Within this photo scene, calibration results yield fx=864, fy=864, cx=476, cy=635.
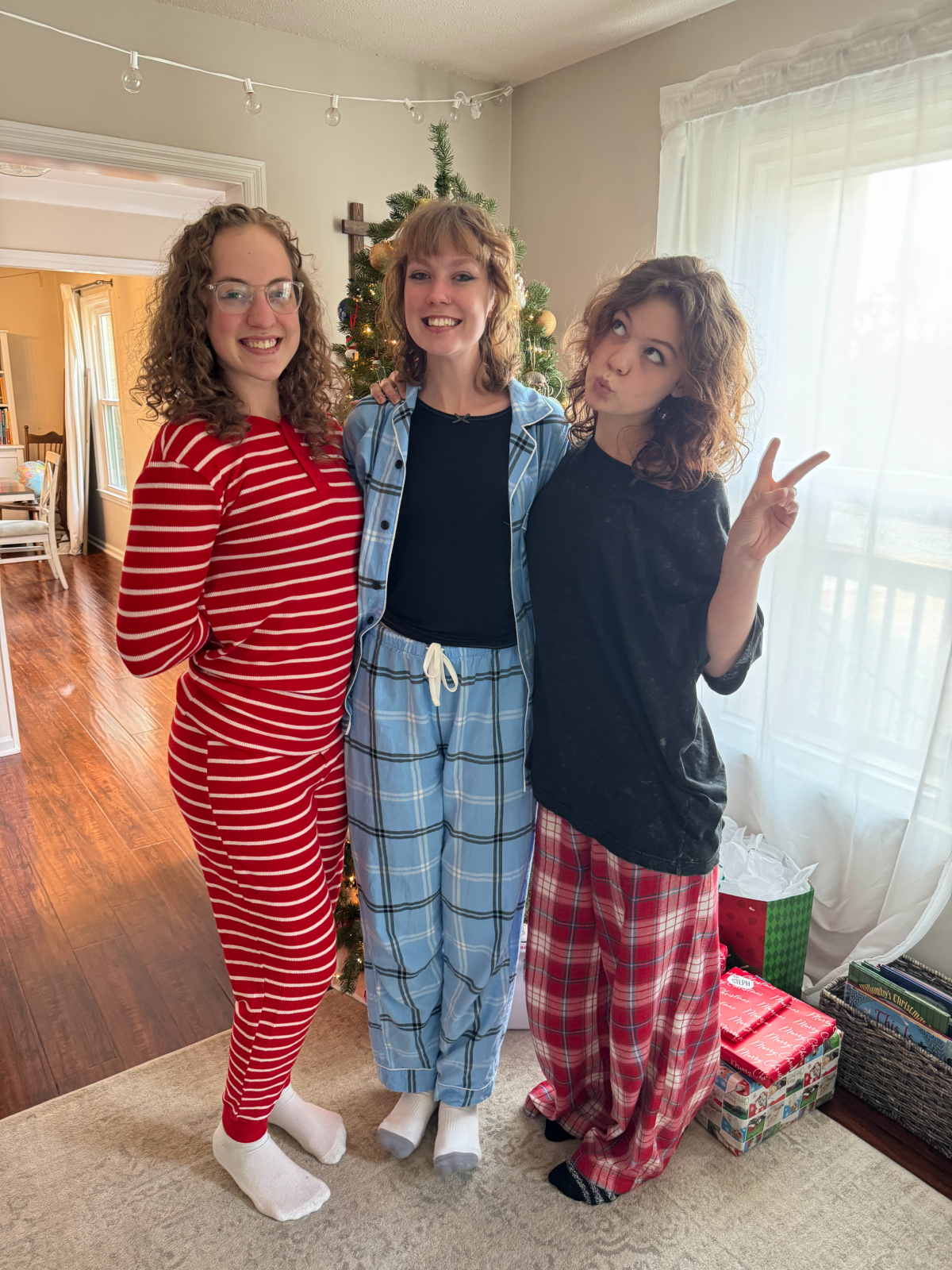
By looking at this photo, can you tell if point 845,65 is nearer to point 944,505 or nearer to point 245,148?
point 944,505

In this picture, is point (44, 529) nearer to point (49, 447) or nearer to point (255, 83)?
point (49, 447)

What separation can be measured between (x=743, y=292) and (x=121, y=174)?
6.27ft

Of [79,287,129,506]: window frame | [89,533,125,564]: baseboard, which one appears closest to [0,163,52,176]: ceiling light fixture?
[79,287,129,506]: window frame

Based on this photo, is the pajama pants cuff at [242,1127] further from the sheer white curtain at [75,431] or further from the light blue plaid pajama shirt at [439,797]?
the sheer white curtain at [75,431]

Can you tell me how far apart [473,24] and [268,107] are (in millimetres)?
690

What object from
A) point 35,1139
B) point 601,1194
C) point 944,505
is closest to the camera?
point 601,1194

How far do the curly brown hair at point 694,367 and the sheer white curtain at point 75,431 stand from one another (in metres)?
7.48

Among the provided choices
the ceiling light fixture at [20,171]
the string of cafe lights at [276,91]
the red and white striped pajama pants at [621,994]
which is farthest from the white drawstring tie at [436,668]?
the ceiling light fixture at [20,171]

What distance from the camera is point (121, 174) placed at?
266 cm

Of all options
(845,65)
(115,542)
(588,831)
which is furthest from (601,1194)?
(115,542)

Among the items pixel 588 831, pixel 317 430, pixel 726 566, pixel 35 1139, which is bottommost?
pixel 35 1139

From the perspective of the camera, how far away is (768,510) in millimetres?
1205

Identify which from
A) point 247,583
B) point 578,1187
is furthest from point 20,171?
point 578,1187

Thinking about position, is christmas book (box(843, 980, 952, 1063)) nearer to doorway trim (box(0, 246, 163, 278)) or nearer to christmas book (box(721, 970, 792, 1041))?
christmas book (box(721, 970, 792, 1041))
